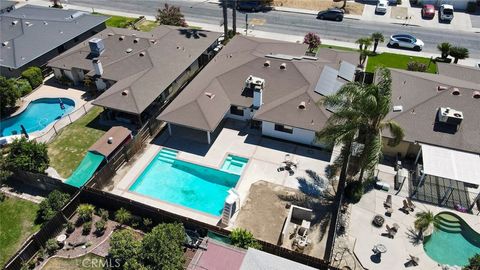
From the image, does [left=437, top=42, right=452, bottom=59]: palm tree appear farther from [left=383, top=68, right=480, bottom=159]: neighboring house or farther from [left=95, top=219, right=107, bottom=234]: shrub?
[left=95, top=219, right=107, bottom=234]: shrub

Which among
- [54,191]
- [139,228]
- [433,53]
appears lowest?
[139,228]

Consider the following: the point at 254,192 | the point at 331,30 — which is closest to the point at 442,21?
the point at 331,30

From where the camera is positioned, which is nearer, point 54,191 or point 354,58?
point 54,191

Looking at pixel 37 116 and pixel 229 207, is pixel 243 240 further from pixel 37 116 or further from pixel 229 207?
pixel 37 116

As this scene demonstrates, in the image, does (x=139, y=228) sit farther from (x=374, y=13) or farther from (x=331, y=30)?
(x=374, y=13)

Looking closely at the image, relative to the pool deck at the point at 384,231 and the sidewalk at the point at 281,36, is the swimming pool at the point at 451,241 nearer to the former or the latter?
the pool deck at the point at 384,231

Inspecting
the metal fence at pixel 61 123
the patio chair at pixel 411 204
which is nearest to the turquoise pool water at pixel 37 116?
the metal fence at pixel 61 123

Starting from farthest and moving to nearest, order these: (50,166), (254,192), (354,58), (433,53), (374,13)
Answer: (374,13)
(433,53)
(354,58)
(50,166)
(254,192)
